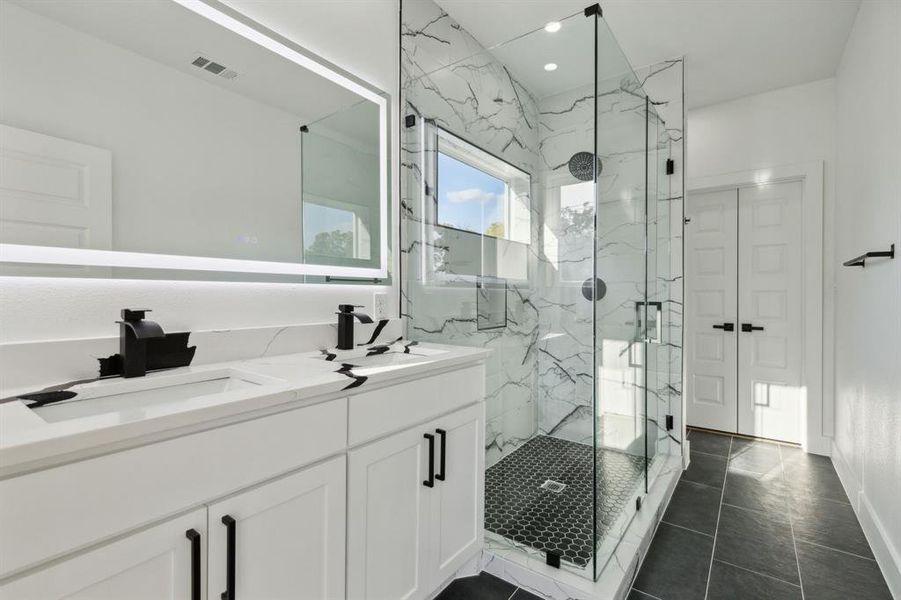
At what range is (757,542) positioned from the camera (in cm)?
204

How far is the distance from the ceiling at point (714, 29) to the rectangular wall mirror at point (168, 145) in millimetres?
1145

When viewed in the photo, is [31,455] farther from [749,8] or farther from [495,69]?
[749,8]

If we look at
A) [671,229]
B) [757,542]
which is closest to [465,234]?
[671,229]

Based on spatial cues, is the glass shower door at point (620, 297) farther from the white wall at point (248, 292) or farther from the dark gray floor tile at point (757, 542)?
the white wall at point (248, 292)

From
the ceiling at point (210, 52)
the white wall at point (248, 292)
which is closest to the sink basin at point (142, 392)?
the white wall at point (248, 292)

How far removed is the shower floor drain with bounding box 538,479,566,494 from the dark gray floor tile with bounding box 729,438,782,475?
1.70 m

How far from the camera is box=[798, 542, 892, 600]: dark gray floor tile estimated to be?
170 centimetres

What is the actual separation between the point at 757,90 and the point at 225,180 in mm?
3797

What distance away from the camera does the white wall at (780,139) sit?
3.14 m

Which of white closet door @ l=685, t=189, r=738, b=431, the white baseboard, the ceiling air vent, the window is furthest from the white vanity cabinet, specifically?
white closet door @ l=685, t=189, r=738, b=431

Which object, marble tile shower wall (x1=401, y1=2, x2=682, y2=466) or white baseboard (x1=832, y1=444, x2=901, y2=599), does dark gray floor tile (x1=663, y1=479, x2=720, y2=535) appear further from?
white baseboard (x1=832, y1=444, x2=901, y2=599)

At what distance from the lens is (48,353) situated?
1.00 m

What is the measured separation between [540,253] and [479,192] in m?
0.44

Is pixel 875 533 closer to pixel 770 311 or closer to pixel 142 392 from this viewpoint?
pixel 770 311
